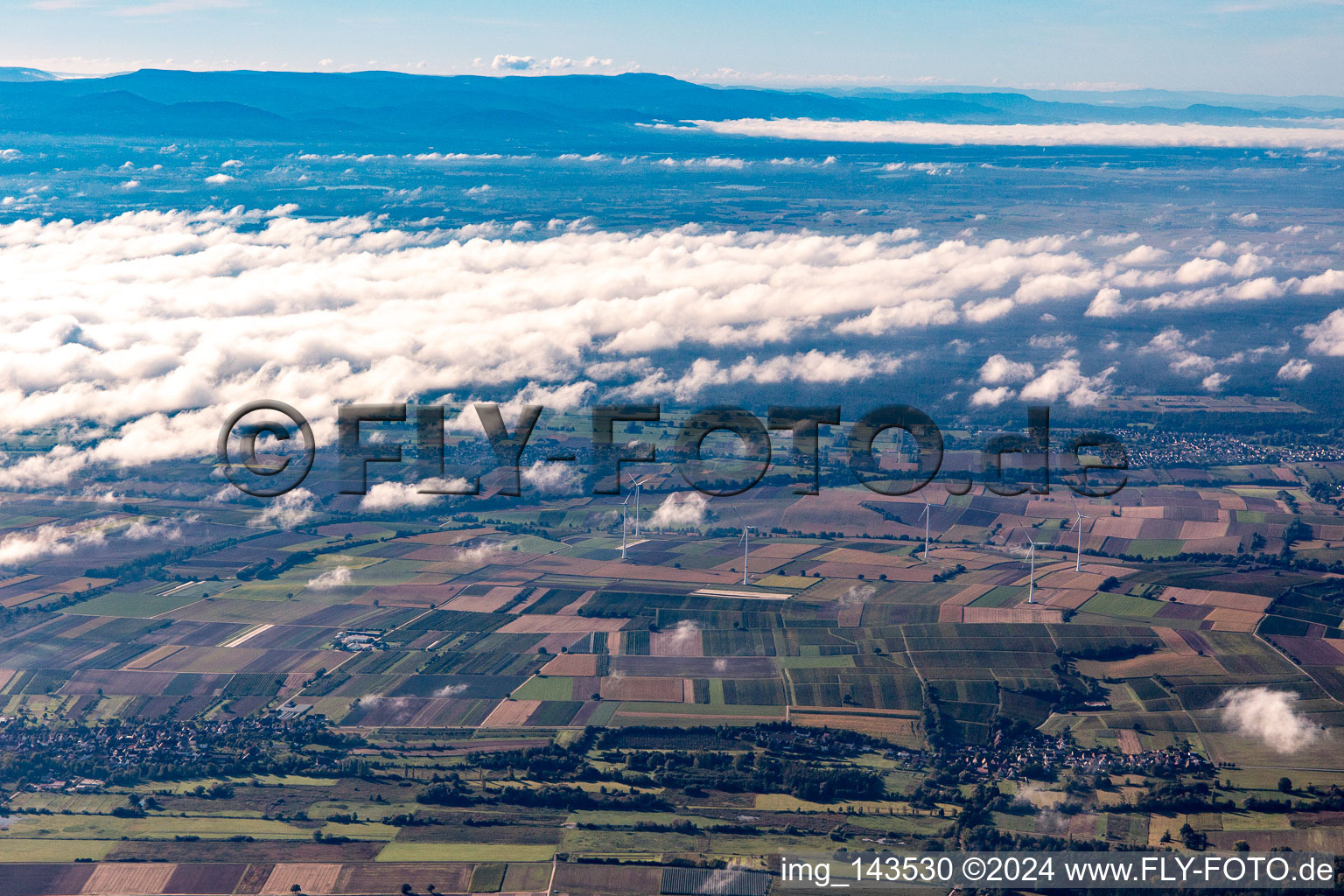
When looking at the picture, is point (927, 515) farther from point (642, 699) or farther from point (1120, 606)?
point (642, 699)

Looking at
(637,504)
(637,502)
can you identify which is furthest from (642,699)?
(637,502)

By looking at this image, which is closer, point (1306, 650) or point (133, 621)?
point (1306, 650)

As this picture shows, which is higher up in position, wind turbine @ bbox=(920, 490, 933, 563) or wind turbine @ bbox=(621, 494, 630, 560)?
wind turbine @ bbox=(920, 490, 933, 563)

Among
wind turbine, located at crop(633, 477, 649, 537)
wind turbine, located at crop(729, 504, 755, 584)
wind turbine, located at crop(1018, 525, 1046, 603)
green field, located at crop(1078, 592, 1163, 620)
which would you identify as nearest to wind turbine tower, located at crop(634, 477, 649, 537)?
wind turbine, located at crop(633, 477, 649, 537)

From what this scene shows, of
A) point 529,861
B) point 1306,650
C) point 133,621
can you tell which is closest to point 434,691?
point 529,861

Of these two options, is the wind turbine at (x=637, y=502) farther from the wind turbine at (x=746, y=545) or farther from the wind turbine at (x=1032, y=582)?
the wind turbine at (x=1032, y=582)

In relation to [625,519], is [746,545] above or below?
above

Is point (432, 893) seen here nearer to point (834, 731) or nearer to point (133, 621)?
point (834, 731)

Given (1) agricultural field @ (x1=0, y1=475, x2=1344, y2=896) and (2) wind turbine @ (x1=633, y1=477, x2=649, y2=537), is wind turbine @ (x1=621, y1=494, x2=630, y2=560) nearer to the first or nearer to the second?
(2) wind turbine @ (x1=633, y1=477, x2=649, y2=537)
